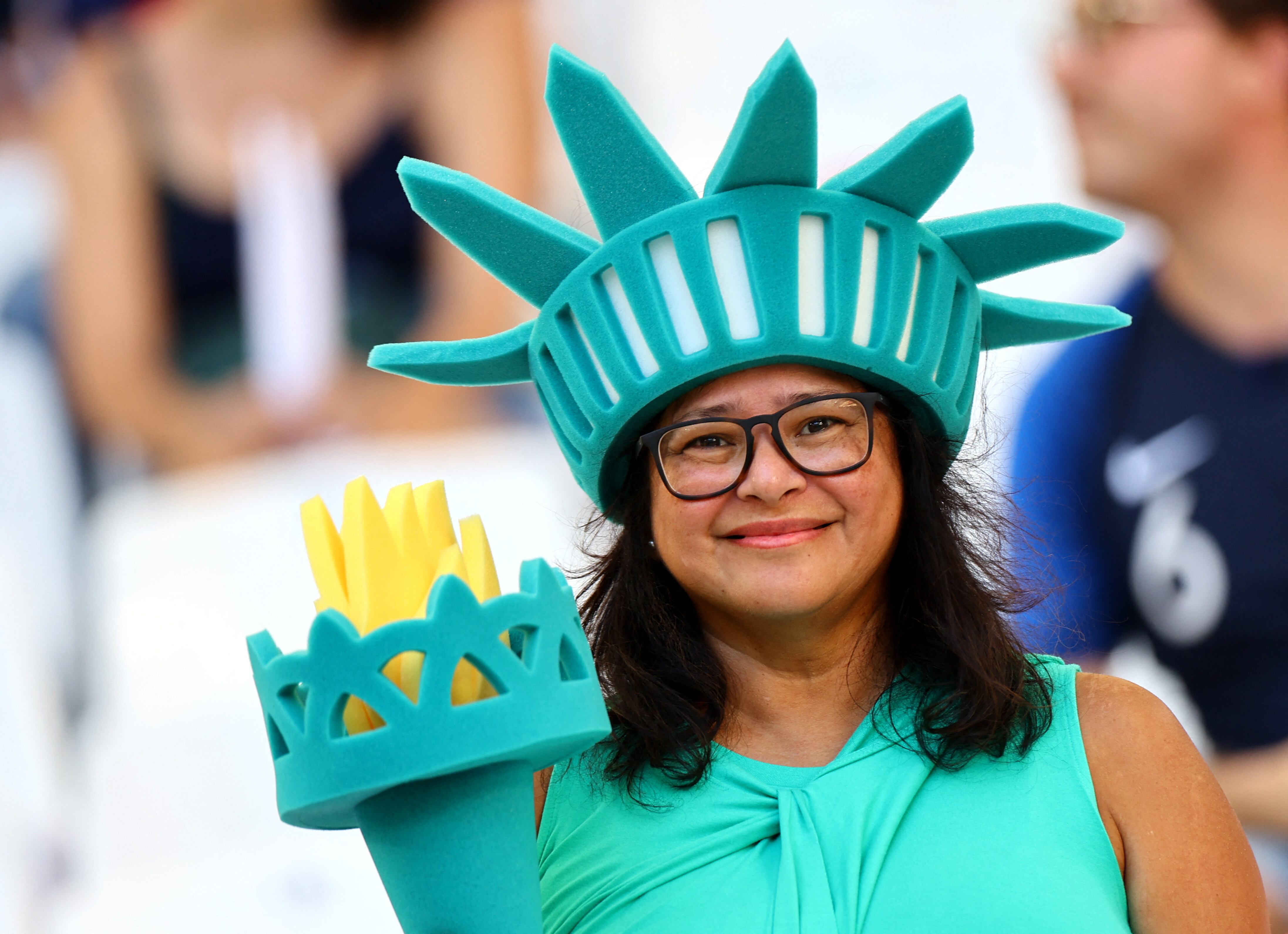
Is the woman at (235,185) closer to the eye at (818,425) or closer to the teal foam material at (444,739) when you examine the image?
the eye at (818,425)

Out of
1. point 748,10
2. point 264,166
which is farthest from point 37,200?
point 748,10

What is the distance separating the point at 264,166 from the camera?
3.44 m

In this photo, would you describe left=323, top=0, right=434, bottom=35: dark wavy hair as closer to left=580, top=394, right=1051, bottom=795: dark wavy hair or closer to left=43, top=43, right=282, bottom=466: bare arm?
left=43, top=43, right=282, bottom=466: bare arm

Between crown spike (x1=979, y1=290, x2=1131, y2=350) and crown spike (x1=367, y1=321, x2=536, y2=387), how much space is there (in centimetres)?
48

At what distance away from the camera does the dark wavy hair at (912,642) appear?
1303 mm

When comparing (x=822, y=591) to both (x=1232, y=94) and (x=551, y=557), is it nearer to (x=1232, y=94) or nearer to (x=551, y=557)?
(x=1232, y=94)

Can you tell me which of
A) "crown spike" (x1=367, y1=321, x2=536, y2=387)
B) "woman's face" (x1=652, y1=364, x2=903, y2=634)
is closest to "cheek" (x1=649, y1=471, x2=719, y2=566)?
"woman's face" (x1=652, y1=364, x2=903, y2=634)

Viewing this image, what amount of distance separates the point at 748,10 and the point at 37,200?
1.77 meters

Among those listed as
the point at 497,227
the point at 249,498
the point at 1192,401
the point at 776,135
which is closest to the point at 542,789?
the point at 497,227

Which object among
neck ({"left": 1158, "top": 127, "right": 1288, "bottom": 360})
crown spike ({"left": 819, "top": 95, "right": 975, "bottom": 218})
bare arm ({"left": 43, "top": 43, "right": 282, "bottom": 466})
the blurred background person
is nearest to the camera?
crown spike ({"left": 819, "top": 95, "right": 975, "bottom": 218})

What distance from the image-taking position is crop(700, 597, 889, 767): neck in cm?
135

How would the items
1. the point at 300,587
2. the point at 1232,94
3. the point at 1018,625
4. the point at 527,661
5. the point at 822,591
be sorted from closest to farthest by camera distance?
the point at 527,661 → the point at 822,591 → the point at 1018,625 → the point at 1232,94 → the point at 300,587

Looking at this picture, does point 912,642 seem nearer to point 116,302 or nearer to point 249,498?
point 249,498

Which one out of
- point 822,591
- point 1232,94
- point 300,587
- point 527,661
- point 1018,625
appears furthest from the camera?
point 300,587
